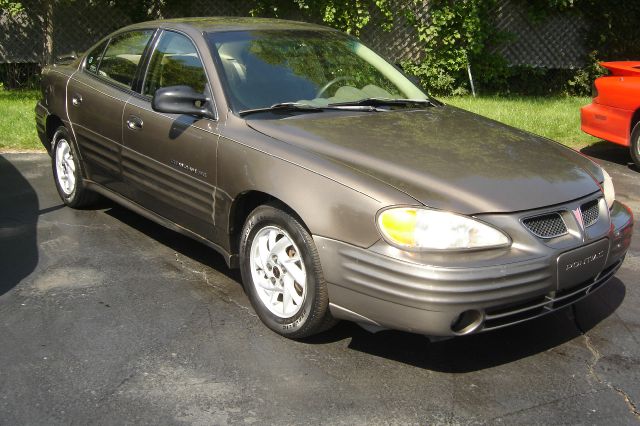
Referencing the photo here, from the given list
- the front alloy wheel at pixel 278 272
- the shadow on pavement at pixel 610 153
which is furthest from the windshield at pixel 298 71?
the shadow on pavement at pixel 610 153

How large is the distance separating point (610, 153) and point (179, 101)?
6282mm

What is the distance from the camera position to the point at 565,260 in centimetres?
353

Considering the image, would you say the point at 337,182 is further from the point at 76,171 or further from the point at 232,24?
the point at 76,171

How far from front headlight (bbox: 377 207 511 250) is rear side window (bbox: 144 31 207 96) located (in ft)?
5.73

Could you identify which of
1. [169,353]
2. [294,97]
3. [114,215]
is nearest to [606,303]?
[294,97]

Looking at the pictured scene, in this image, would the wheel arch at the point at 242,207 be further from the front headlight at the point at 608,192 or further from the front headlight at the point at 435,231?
the front headlight at the point at 608,192

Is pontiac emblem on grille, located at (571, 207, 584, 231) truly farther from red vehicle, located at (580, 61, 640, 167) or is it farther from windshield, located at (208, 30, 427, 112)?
red vehicle, located at (580, 61, 640, 167)

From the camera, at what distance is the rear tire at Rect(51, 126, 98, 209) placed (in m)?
5.97

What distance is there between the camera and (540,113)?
1073 centimetres

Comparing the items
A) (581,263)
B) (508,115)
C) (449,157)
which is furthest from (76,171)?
(508,115)

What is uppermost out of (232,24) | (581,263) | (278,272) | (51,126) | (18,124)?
(232,24)

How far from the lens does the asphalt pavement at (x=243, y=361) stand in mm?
3346

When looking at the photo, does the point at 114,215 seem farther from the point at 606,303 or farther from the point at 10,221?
the point at 606,303

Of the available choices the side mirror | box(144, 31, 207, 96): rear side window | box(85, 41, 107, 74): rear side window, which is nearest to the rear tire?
box(85, 41, 107, 74): rear side window
